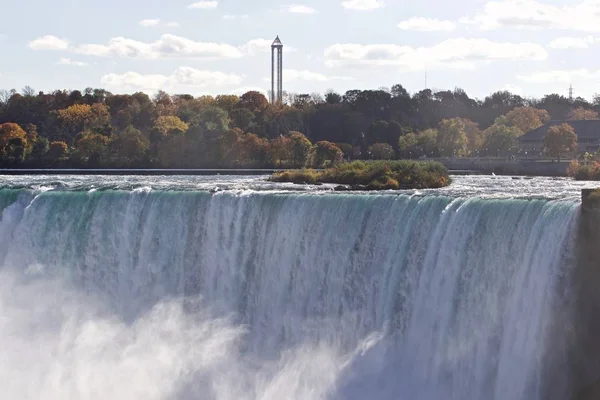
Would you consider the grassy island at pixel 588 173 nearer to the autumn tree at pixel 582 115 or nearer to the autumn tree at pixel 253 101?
the autumn tree at pixel 253 101

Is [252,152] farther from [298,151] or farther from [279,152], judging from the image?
[298,151]

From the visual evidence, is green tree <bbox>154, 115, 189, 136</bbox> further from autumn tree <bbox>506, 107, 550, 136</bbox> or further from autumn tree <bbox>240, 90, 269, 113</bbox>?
autumn tree <bbox>506, 107, 550, 136</bbox>

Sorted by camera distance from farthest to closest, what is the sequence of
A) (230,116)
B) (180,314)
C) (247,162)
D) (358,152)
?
(230,116)
(358,152)
(247,162)
(180,314)

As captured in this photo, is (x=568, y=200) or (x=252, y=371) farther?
(x=252, y=371)

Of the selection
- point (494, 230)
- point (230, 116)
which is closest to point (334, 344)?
point (494, 230)

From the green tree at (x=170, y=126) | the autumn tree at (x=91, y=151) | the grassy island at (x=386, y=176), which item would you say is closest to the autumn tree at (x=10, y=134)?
the autumn tree at (x=91, y=151)

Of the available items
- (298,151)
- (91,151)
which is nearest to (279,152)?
(298,151)

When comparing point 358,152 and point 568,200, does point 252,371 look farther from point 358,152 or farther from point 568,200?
point 358,152
